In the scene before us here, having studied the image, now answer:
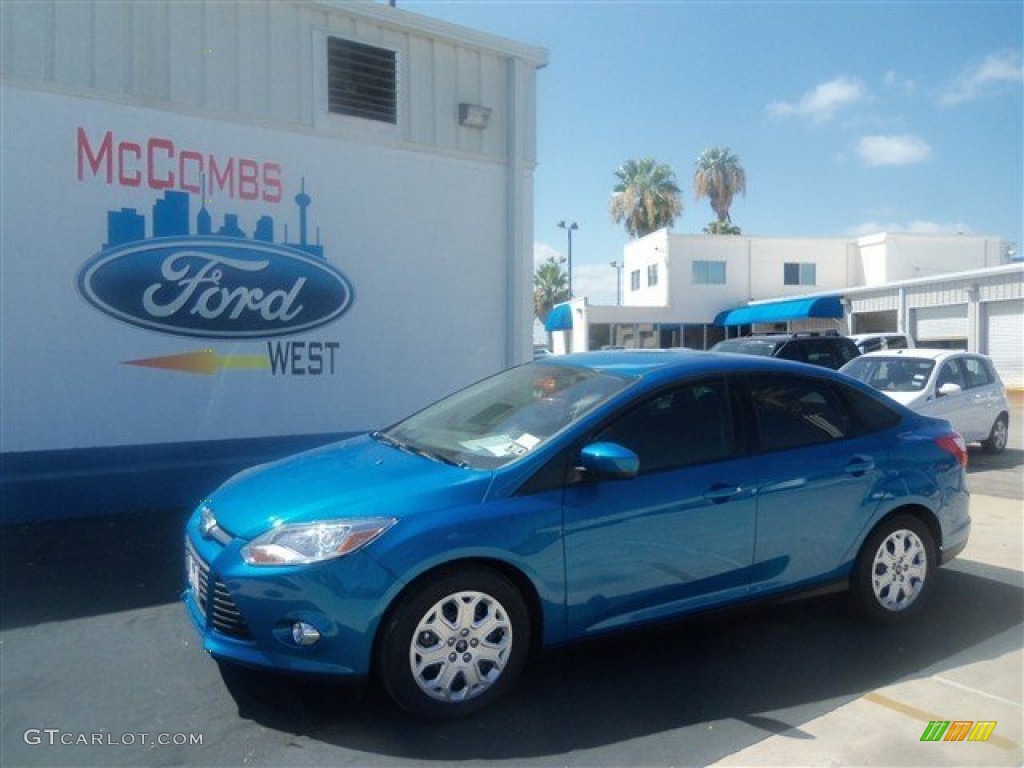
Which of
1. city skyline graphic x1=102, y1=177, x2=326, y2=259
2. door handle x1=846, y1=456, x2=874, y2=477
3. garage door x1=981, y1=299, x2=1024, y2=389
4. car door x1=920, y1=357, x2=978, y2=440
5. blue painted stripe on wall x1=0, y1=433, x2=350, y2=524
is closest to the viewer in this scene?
door handle x1=846, y1=456, x2=874, y2=477

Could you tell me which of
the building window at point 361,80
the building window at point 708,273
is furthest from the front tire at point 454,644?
the building window at point 708,273

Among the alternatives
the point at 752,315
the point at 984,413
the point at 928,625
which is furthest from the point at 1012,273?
the point at 928,625

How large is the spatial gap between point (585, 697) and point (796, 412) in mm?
1968

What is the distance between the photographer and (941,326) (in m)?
26.2

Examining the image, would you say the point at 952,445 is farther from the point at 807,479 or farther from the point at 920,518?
the point at 807,479

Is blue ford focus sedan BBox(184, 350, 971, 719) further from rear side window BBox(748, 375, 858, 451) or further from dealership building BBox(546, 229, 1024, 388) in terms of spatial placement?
dealership building BBox(546, 229, 1024, 388)

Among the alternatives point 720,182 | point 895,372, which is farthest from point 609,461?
point 720,182

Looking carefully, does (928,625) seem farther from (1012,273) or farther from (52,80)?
(1012,273)

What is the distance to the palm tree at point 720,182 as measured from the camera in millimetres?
46312

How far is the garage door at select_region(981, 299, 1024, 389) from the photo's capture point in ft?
78.2

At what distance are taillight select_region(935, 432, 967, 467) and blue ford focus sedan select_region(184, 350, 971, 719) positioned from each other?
0.01m

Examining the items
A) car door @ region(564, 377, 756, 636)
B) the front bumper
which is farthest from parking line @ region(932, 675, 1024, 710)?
the front bumper

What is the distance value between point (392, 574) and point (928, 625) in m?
3.33

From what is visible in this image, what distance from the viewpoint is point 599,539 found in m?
3.83
